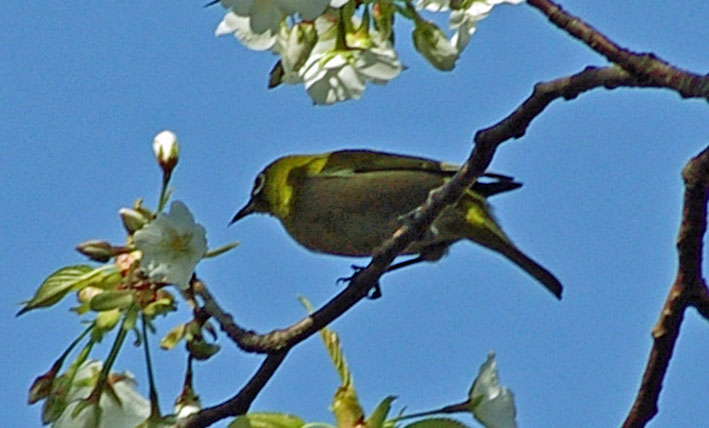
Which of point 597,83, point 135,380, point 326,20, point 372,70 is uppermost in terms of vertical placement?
point 326,20

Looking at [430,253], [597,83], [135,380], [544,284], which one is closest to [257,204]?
[430,253]

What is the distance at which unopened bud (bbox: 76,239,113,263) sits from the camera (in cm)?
289

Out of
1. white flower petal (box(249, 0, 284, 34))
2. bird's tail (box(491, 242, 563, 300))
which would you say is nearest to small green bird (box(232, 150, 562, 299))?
bird's tail (box(491, 242, 563, 300))

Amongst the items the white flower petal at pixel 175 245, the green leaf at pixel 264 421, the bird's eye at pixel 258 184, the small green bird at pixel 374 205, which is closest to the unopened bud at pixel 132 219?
the white flower petal at pixel 175 245

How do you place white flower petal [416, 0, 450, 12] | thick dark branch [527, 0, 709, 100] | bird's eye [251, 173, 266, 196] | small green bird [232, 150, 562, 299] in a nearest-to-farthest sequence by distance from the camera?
thick dark branch [527, 0, 709, 100] < white flower petal [416, 0, 450, 12] < small green bird [232, 150, 562, 299] < bird's eye [251, 173, 266, 196]

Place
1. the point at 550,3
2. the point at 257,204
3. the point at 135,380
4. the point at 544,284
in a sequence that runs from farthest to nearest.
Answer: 1. the point at 257,204
2. the point at 544,284
3. the point at 135,380
4. the point at 550,3

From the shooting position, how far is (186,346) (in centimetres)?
295

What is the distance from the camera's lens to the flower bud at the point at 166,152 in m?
3.10

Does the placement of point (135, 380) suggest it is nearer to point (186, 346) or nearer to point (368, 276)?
point (186, 346)

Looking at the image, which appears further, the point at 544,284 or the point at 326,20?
the point at 544,284

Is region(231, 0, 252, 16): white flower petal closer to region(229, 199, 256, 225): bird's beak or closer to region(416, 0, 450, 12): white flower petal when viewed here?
region(416, 0, 450, 12): white flower petal

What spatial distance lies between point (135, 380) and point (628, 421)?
3.70 feet

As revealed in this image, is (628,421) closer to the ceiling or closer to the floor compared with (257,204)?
closer to the floor

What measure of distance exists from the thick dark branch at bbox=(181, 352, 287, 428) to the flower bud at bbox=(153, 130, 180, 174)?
59 cm
